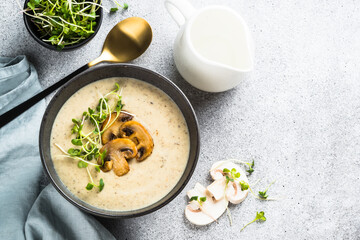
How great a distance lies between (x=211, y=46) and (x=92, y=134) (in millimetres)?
523

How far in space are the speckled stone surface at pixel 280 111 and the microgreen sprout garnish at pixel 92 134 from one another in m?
0.28

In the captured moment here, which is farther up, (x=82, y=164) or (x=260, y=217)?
(x=82, y=164)

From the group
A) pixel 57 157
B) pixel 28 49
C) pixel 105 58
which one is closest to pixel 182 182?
pixel 57 157

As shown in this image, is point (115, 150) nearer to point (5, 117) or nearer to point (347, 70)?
point (5, 117)

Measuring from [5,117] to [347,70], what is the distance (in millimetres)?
1274

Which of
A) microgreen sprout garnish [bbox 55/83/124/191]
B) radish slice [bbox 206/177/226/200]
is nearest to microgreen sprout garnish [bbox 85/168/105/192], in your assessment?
microgreen sprout garnish [bbox 55/83/124/191]

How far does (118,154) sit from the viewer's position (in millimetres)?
1263

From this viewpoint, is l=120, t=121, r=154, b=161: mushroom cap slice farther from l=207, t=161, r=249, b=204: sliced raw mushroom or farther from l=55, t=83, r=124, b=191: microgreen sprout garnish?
l=207, t=161, r=249, b=204: sliced raw mushroom

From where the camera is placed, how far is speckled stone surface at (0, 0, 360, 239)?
4.95ft

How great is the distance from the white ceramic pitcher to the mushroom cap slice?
249 mm

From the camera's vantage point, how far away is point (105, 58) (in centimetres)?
147

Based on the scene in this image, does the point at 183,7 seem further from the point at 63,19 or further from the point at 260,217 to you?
the point at 260,217

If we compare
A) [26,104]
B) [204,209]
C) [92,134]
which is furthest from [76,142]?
[204,209]

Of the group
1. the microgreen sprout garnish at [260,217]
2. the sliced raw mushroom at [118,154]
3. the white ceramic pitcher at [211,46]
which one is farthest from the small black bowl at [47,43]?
the microgreen sprout garnish at [260,217]
